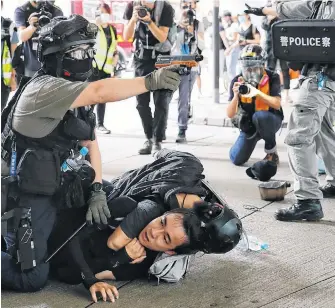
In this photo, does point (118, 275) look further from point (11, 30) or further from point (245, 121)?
point (11, 30)

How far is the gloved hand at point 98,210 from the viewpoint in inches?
137

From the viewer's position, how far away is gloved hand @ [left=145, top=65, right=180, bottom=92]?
10.1 ft

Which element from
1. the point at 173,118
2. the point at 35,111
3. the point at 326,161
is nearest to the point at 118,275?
the point at 35,111

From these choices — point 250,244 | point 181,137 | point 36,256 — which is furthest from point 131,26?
point 36,256

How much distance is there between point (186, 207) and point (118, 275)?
50cm

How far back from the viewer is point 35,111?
10.8 ft

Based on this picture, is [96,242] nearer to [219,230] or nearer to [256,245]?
[219,230]

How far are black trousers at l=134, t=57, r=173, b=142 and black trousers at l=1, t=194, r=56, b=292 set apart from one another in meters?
3.55

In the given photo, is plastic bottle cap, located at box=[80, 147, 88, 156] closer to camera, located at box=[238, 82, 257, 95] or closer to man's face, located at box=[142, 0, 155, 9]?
camera, located at box=[238, 82, 257, 95]

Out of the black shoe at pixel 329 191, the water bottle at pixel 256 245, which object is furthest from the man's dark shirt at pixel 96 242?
the black shoe at pixel 329 191

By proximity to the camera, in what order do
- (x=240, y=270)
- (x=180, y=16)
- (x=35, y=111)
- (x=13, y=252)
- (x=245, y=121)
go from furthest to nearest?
(x=180, y=16) < (x=245, y=121) < (x=240, y=270) < (x=13, y=252) < (x=35, y=111)

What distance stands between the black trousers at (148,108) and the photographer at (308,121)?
2.26 metres

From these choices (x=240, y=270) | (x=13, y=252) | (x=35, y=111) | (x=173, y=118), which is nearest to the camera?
(x=35, y=111)

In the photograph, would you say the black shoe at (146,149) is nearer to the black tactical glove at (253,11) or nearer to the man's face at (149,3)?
the man's face at (149,3)
